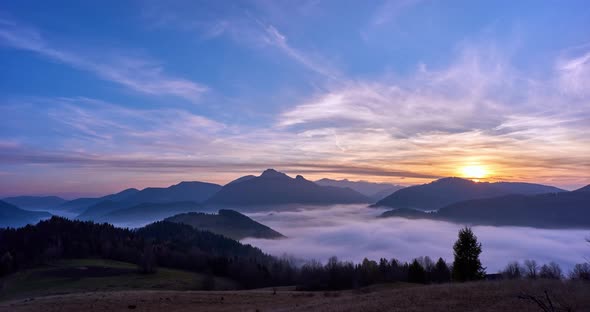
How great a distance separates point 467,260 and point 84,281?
87240 mm

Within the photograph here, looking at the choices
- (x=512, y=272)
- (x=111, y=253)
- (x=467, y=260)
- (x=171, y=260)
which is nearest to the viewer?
(x=467, y=260)

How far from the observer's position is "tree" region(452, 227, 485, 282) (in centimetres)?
5681

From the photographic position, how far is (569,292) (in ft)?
84.8

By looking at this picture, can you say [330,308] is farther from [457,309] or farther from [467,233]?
[467,233]

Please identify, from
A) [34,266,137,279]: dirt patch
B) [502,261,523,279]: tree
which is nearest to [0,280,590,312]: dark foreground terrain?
[502,261,523,279]: tree

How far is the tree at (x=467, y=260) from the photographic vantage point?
186 feet

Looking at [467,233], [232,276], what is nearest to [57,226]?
[232,276]

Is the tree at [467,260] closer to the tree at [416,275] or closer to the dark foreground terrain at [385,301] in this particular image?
the tree at [416,275]

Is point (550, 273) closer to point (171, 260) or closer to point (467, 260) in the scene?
point (467, 260)

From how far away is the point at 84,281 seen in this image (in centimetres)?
9231

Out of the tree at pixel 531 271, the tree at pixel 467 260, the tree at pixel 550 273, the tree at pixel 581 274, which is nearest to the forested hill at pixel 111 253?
the tree at pixel 531 271

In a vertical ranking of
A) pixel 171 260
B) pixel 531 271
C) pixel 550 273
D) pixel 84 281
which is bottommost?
pixel 171 260

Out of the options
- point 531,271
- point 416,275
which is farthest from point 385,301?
point 531,271

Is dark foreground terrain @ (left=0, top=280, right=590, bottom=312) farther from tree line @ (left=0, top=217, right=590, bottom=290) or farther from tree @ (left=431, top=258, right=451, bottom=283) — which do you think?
tree line @ (left=0, top=217, right=590, bottom=290)
